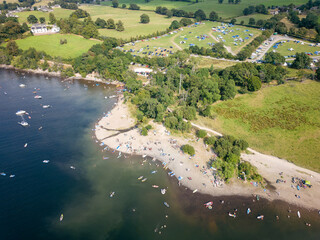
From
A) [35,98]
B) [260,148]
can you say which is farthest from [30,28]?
[260,148]

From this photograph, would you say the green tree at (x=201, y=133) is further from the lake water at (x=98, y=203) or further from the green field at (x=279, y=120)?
the lake water at (x=98, y=203)

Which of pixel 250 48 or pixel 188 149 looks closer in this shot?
pixel 188 149

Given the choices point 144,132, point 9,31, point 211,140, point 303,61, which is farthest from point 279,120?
point 9,31

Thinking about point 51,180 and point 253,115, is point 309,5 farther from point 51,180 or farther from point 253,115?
point 51,180

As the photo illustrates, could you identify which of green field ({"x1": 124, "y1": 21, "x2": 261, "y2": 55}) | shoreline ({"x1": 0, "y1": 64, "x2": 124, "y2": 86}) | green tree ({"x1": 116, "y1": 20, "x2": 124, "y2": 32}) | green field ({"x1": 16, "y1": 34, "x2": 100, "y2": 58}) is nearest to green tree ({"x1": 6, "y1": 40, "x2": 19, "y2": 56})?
shoreline ({"x1": 0, "y1": 64, "x2": 124, "y2": 86})

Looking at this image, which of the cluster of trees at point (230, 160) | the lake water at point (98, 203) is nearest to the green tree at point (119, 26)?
the lake water at point (98, 203)

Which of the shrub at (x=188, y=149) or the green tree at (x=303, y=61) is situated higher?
the green tree at (x=303, y=61)

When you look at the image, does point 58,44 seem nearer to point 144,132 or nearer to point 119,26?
point 119,26
